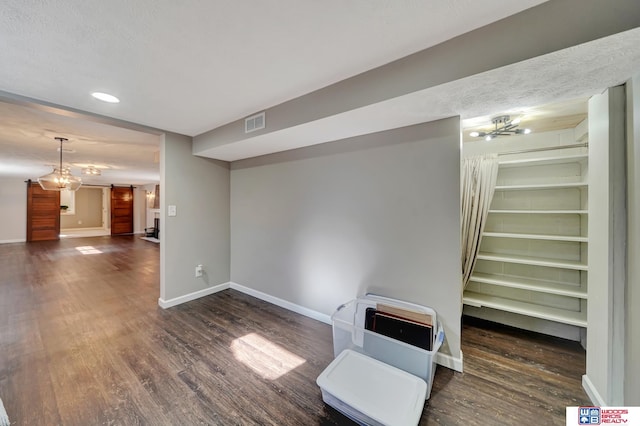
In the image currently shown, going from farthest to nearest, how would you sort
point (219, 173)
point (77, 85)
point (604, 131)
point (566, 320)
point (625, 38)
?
1. point (219, 173)
2. point (566, 320)
3. point (77, 85)
4. point (604, 131)
5. point (625, 38)

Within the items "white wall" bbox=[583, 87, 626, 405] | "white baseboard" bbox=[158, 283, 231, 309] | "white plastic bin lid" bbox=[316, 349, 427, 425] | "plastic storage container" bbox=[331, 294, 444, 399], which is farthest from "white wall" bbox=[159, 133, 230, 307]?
"white wall" bbox=[583, 87, 626, 405]

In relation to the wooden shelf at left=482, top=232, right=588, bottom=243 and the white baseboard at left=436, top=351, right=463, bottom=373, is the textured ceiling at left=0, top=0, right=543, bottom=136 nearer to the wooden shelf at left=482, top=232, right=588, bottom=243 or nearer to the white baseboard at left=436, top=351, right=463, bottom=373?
the wooden shelf at left=482, top=232, right=588, bottom=243

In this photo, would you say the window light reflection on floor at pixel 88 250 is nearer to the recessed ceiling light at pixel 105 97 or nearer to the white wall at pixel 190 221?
the white wall at pixel 190 221

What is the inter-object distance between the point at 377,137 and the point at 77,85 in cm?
250

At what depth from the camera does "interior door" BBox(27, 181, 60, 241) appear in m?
8.02

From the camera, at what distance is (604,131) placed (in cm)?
148

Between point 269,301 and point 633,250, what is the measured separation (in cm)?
328

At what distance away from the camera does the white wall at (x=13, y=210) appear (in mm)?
7609

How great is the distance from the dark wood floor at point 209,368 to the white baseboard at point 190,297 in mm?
116

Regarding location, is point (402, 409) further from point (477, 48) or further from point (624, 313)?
point (477, 48)

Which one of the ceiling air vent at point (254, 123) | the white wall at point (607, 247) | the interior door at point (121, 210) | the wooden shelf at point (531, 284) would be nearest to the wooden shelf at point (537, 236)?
the wooden shelf at point (531, 284)

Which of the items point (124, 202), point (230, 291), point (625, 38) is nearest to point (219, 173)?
point (230, 291)

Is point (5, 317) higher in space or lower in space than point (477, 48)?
lower

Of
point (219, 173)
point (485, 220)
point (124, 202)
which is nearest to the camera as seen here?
point (485, 220)
